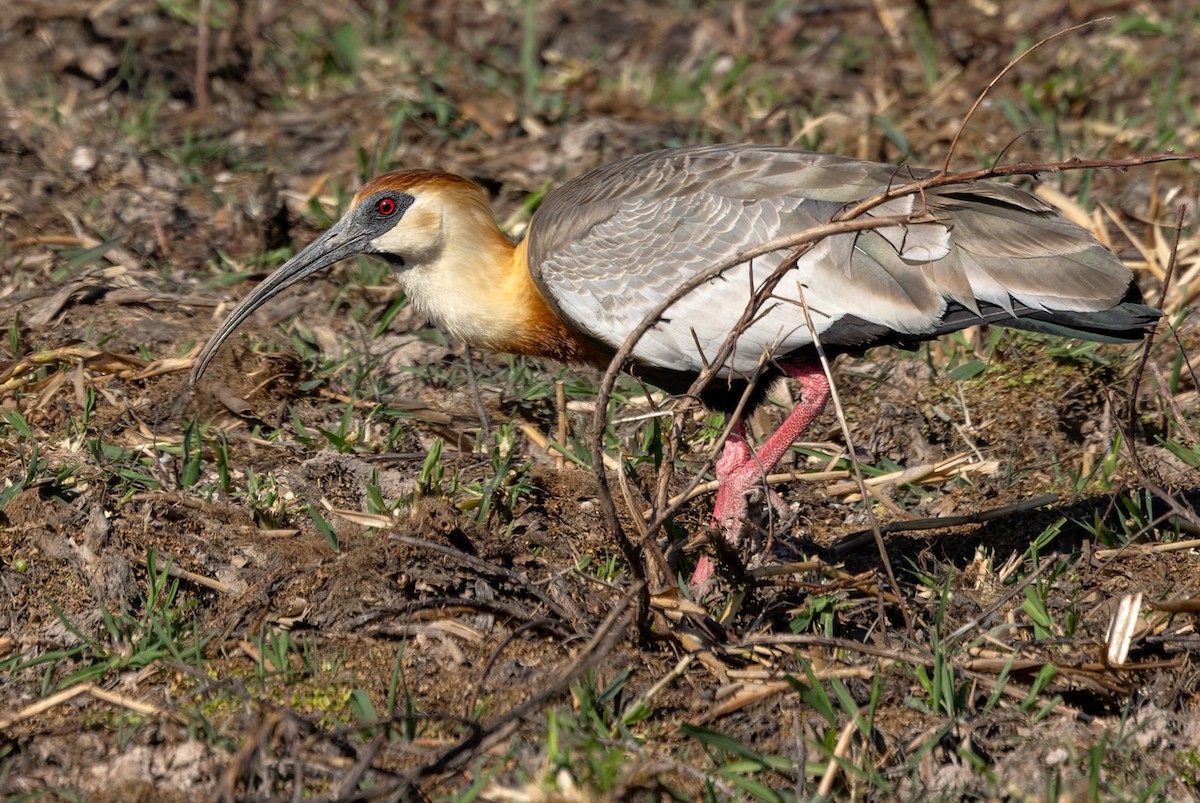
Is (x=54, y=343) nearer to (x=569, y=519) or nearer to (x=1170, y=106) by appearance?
(x=569, y=519)

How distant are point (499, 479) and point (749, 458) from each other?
0.87 meters

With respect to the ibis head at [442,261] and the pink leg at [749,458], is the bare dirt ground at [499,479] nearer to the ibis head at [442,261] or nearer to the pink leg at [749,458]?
the pink leg at [749,458]

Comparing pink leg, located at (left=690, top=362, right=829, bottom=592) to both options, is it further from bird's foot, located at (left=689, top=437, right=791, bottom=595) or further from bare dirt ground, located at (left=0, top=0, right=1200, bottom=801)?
bare dirt ground, located at (left=0, top=0, right=1200, bottom=801)

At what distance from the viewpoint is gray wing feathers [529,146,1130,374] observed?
167 inches

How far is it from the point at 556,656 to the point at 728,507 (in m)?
1.03

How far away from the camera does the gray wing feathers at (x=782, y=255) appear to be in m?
4.25

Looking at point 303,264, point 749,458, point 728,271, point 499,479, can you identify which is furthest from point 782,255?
point 303,264

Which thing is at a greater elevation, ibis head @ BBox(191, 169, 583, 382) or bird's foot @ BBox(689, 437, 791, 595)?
ibis head @ BBox(191, 169, 583, 382)

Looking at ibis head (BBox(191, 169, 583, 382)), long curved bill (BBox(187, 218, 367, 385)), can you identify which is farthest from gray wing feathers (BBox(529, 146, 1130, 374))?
long curved bill (BBox(187, 218, 367, 385))

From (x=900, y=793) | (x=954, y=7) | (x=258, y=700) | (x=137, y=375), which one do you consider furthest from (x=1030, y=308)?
(x=954, y=7)

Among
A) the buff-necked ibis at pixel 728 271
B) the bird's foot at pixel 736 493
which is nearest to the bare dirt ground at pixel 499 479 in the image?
the bird's foot at pixel 736 493

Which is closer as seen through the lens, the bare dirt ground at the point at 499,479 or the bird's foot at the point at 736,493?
the bare dirt ground at the point at 499,479

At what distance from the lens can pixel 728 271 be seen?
Result: 4.46 metres

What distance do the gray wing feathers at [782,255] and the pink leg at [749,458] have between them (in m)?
0.21
